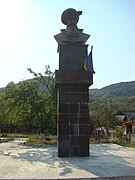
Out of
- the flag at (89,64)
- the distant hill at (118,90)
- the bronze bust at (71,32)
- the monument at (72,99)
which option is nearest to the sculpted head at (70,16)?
the bronze bust at (71,32)

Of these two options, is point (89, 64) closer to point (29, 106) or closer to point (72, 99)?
point (72, 99)

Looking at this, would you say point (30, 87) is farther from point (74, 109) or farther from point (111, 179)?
point (111, 179)

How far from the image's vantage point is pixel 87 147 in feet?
31.4

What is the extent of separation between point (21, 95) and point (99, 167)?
12168 mm

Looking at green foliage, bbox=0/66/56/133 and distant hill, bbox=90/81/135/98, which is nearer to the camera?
green foliage, bbox=0/66/56/133

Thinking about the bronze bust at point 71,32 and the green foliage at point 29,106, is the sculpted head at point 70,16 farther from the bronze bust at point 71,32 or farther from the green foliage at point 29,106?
the green foliage at point 29,106

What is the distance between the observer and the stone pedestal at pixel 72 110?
952cm

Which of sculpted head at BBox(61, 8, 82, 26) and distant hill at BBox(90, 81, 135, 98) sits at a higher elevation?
distant hill at BBox(90, 81, 135, 98)

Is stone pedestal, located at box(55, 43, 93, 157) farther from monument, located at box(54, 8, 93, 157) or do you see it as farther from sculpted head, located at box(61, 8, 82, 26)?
sculpted head, located at box(61, 8, 82, 26)

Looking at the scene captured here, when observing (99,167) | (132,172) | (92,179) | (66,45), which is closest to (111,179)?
(92,179)

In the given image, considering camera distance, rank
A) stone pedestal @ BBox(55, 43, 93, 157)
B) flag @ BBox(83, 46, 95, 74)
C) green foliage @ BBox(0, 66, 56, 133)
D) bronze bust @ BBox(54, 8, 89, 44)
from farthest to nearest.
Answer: green foliage @ BBox(0, 66, 56, 133) < bronze bust @ BBox(54, 8, 89, 44) < flag @ BBox(83, 46, 95, 74) < stone pedestal @ BBox(55, 43, 93, 157)

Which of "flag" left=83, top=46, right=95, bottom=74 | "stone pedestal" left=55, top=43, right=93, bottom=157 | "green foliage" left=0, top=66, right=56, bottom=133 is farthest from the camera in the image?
"green foliage" left=0, top=66, right=56, bottom=133

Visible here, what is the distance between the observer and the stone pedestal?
9.52m

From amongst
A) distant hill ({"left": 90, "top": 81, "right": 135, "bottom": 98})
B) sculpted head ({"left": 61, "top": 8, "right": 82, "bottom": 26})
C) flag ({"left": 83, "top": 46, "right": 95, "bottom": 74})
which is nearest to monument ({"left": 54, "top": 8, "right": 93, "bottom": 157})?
flag ({"left": 83, "top": 46, "right": 95, "bottom": 74})
